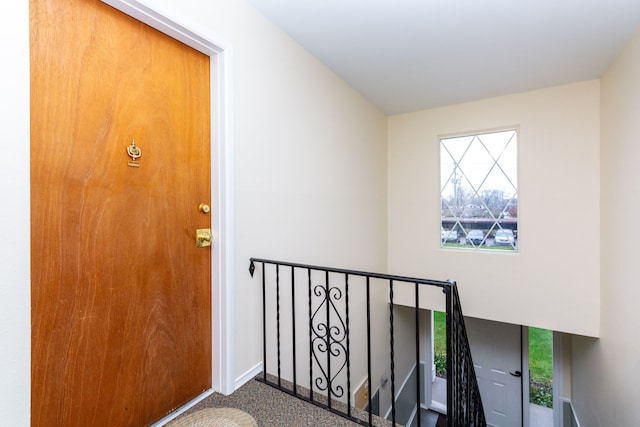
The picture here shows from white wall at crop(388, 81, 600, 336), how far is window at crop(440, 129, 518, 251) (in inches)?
3.6

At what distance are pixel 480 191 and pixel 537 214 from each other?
548mm

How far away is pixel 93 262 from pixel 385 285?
295 centimetres

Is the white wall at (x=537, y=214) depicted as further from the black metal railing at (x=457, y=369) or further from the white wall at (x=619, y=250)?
the black metal railing at (x=457, y=369)

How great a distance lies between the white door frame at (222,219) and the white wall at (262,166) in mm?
61

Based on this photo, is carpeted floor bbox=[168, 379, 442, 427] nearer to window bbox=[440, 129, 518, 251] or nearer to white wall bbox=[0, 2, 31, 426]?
white wall bbox=[0, 2, 31, 426]

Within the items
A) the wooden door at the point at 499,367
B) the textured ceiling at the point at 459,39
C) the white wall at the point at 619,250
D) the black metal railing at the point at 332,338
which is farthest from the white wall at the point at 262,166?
the wooden door at the point at 499,367

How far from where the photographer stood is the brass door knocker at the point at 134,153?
3.99ft

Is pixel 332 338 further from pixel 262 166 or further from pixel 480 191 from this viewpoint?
pixel 480 191

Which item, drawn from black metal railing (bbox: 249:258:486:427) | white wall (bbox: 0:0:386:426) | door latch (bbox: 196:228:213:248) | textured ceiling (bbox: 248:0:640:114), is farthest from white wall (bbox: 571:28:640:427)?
door latch (bbox: 196:228:213:248)

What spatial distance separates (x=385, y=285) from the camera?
3.51 metres

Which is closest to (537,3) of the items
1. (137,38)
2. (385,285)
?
(137,38)

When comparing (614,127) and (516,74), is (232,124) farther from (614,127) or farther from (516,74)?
(614,127)

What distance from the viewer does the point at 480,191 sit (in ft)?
10.5

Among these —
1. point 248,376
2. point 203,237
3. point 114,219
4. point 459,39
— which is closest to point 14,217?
point 114,219
